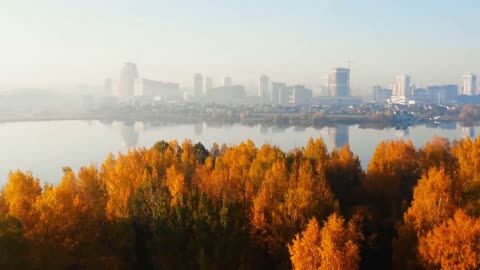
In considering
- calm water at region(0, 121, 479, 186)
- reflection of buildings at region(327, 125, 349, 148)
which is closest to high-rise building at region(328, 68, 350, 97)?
reflection of buildings at region(327, 125, 349, 148)

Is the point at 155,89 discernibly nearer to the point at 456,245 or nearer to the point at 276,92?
the point at 276,92

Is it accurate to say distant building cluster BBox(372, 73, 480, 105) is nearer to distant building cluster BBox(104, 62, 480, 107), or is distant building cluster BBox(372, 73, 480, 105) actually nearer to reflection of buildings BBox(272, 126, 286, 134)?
distant building cluster BBox(104, 62, 480, 107)

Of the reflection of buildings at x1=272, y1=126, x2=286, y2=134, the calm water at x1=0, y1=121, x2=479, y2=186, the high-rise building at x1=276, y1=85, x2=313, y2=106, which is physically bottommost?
the calm water at x1=0, y1=121, x2=479, y2=186

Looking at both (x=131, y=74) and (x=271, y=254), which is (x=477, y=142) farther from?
(x=131, y=74)

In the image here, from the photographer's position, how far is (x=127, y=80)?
122 feet

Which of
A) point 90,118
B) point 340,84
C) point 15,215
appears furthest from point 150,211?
point 340,84

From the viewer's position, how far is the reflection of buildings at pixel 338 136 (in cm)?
1122

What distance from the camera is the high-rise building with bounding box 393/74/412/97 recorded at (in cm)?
3894

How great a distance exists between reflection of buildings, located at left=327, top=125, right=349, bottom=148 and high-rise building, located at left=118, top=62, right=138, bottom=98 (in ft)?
77.3

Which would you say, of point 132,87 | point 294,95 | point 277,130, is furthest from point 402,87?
point 277,130

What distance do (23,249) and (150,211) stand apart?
802mm

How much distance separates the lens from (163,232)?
2998 millimetres

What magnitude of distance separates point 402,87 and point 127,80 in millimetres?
21638

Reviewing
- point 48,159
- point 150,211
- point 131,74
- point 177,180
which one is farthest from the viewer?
point 131,74
